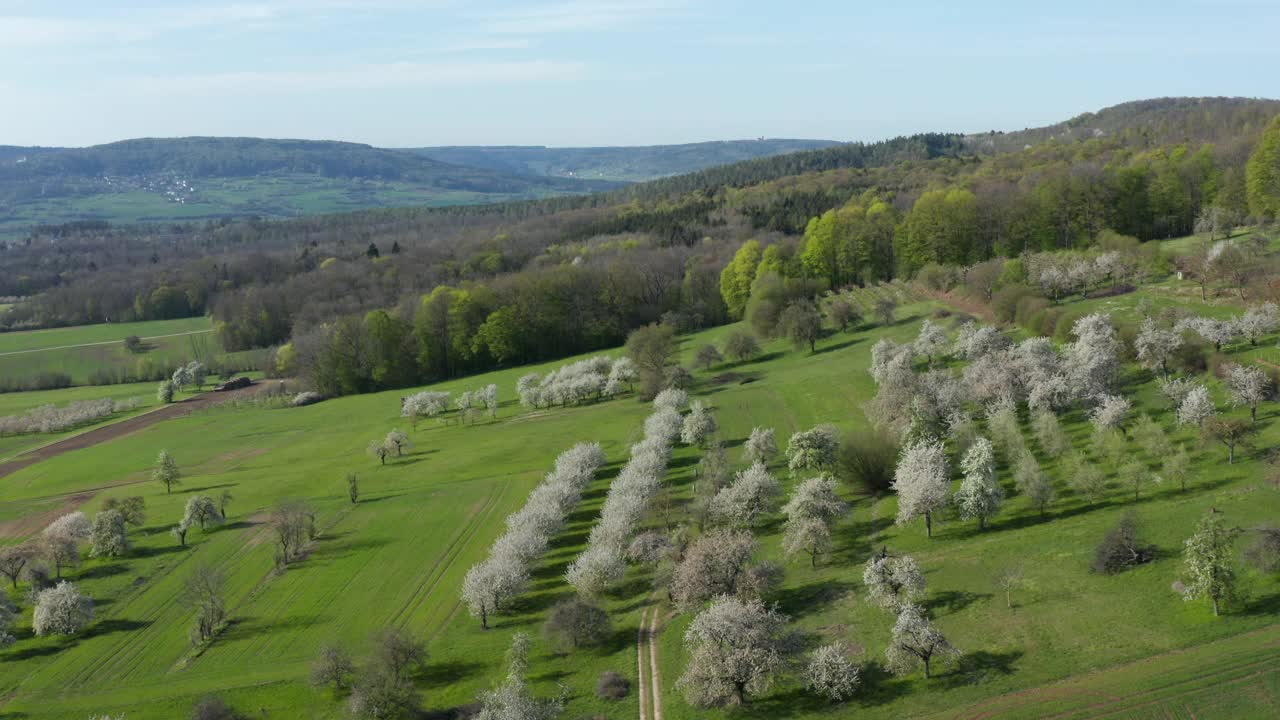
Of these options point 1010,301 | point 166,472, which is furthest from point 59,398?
point 1010,301

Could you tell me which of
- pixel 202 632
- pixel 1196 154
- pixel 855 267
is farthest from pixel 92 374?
pixel 1196 154

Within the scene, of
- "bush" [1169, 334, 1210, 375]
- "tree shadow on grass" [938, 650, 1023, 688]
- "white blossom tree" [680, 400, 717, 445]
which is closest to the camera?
"tree shadow on grass" [938, 650, 1023, 688]

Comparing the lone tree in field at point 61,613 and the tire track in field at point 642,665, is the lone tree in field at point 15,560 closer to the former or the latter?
the lone tree in field at point 61,613

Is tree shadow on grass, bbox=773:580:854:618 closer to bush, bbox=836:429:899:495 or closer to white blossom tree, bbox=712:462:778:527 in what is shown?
white blossom tree, bbox=712:462:778:527

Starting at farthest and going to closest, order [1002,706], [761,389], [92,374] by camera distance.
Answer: [92,374] → [761,389] → [1002,706]

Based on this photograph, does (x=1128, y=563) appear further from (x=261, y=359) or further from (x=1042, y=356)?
(x=261, y=359)

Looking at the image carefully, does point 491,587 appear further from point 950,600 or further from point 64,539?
point 64,539

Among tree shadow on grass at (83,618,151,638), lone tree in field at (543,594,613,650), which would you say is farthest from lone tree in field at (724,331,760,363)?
tree shadow on grass at (83,618,151,638)

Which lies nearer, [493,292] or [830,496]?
[830,496]
